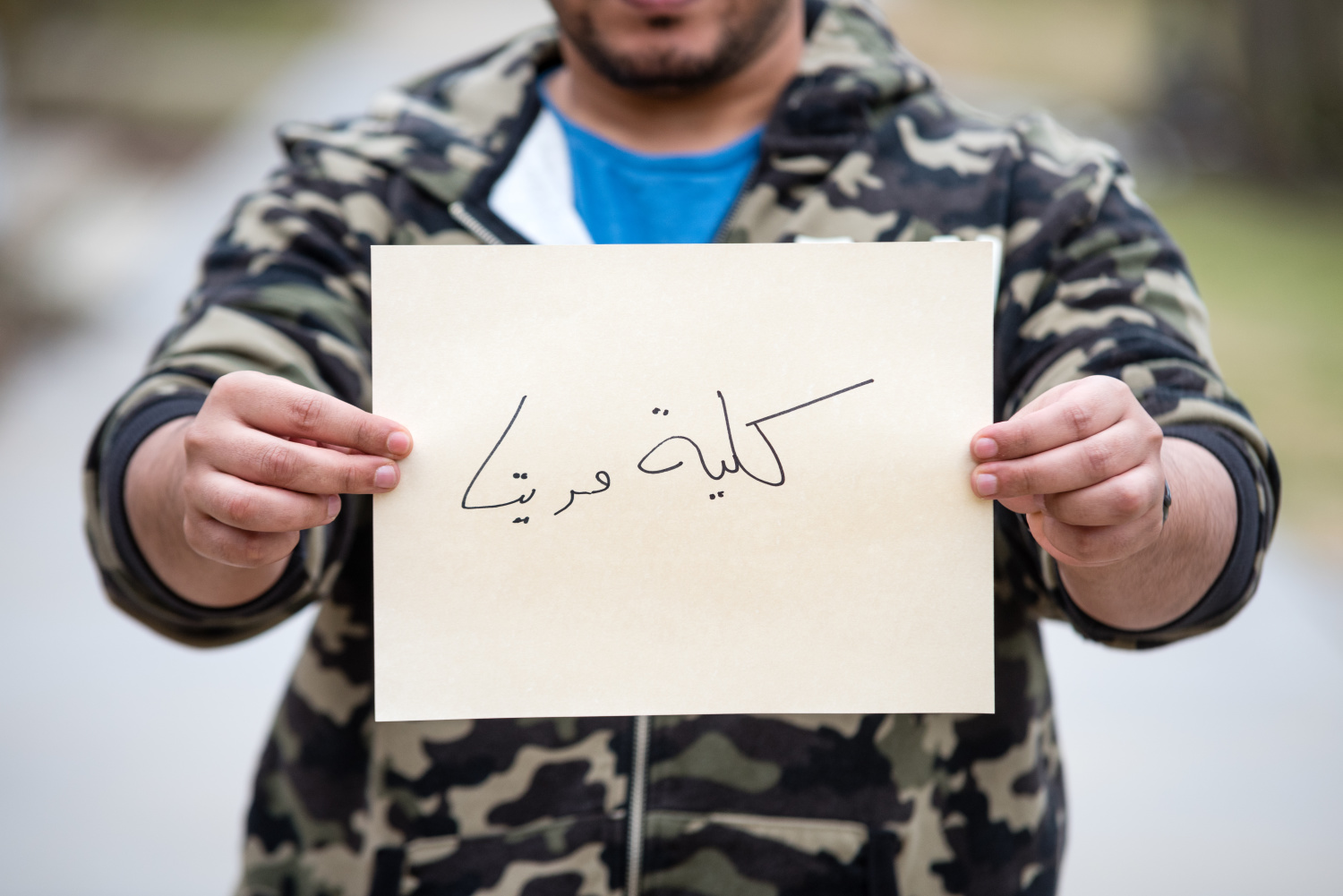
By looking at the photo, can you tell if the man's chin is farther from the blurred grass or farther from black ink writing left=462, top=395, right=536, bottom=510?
the blurred grass

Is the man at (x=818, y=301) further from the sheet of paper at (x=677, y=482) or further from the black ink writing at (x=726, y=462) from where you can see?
the black ink writing at (x=726, y=462)

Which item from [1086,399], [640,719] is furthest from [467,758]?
[1086,399]

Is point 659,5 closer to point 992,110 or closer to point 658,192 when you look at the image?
point 658,192

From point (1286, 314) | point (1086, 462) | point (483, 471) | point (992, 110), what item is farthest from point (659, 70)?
point (1286, 314)

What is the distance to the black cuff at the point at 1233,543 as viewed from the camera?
4.20 ft

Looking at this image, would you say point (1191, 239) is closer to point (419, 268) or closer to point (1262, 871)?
point (1262, 871)

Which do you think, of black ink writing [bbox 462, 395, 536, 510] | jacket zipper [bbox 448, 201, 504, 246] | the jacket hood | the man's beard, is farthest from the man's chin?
black ink writing [bbox 462, 395, 536, 510]

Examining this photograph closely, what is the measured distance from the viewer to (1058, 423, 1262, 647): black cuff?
4.20ft

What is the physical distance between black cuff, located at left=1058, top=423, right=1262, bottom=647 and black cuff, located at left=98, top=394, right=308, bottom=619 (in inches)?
32.6

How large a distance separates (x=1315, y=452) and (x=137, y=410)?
550 centimetres

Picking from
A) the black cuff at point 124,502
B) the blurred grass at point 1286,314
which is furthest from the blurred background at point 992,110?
the black cuff at point 124,502

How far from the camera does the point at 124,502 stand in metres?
1.35

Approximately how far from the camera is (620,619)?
Answer: 3.83 feet

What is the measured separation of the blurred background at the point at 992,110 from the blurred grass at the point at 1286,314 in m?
0.03
